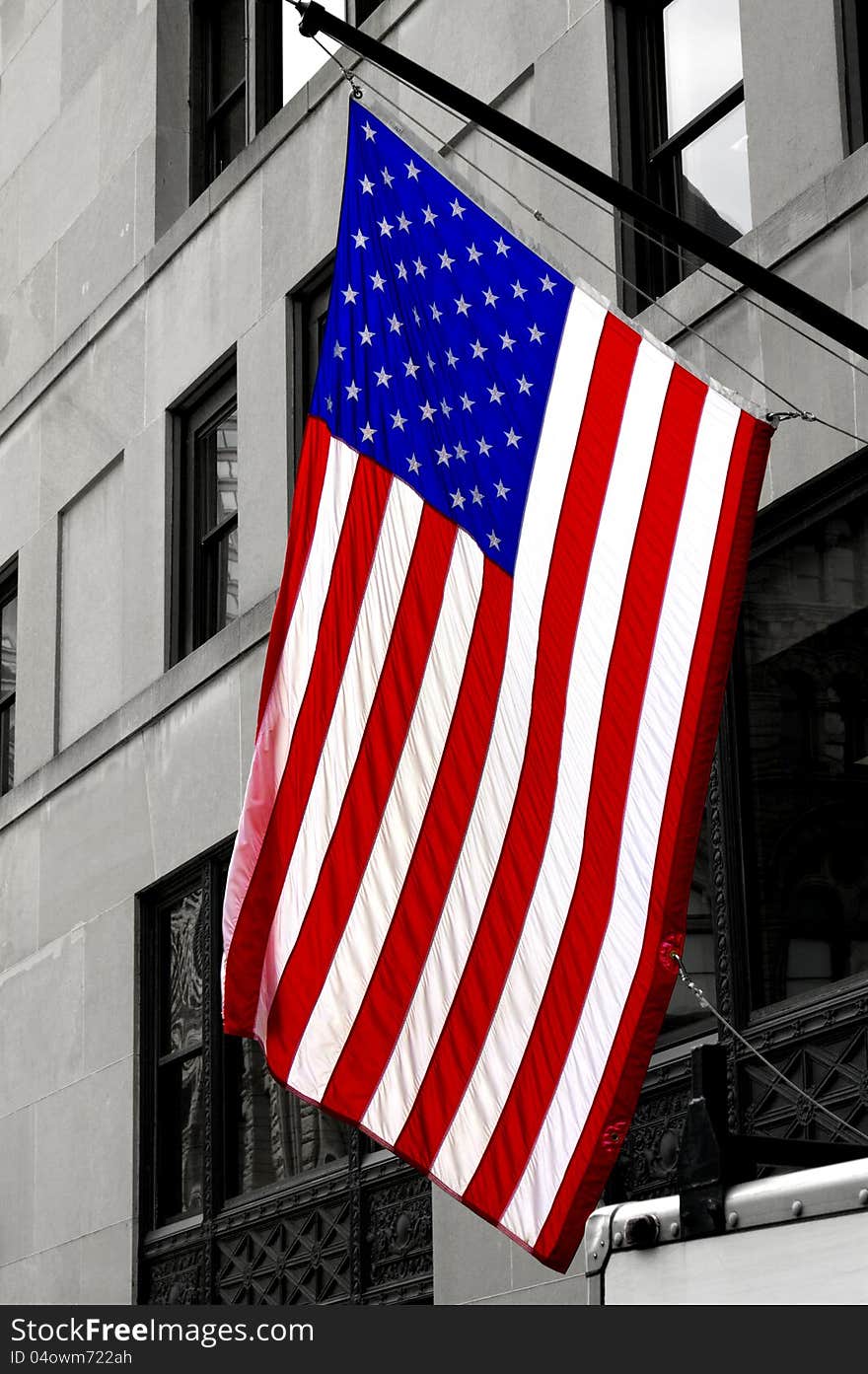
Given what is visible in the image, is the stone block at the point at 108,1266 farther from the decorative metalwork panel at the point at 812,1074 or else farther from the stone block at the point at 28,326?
the stone block at the point at 28,326

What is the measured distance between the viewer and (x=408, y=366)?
950 cm

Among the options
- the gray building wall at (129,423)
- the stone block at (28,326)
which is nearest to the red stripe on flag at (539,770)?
the gray building wall at (129,423)

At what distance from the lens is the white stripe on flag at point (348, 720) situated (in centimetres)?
952

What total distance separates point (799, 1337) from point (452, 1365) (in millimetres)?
1212

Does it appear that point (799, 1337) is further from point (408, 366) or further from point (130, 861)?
point (130, 861)

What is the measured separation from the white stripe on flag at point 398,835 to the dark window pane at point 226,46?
11.3 m

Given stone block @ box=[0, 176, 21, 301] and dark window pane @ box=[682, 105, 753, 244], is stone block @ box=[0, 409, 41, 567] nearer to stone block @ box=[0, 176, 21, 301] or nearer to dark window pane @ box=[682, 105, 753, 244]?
stone block @ box=[0, 176, 21, 301]

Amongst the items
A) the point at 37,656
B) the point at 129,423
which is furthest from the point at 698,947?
the point at 37,656

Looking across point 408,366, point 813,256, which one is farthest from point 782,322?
point 408,366

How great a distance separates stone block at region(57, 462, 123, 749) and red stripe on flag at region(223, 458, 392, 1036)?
8767 millimetres

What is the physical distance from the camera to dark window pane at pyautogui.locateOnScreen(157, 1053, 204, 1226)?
1636 centimetres

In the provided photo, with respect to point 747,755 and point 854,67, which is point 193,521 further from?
point 854,67

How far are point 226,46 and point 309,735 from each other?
11539 mm

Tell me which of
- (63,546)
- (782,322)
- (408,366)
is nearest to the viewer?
(408,366)
